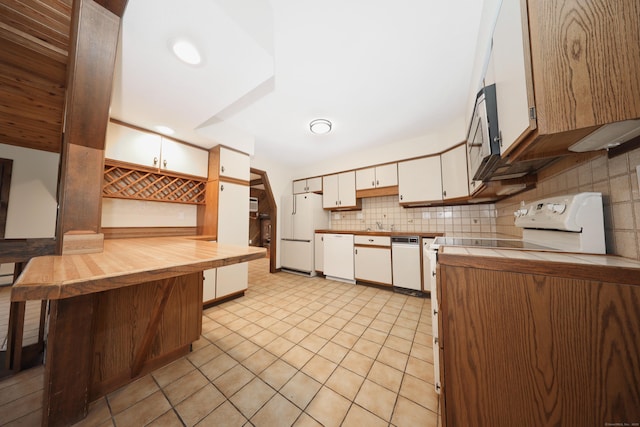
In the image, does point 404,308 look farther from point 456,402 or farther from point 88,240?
point 88,240

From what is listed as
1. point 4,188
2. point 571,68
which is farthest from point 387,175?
point 4,188

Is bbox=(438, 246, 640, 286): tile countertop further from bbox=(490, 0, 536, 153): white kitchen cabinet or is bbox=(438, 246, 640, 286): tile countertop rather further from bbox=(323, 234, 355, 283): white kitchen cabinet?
bbox=(323, 234, 355, 283): white kitchen cabinet

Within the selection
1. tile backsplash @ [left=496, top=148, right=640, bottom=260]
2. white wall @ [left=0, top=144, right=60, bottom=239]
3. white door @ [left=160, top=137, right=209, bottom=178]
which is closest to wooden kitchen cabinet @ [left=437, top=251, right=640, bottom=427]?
tile backsplash @ [left=496, top=148, right=640, bottom=260]

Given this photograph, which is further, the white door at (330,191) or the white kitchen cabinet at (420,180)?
the white door at (330,191)

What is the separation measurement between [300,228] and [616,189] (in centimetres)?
335

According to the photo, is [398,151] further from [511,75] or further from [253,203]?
[253,203]

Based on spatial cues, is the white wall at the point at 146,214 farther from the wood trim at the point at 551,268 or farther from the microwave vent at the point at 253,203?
the microwave vent at the point at 253,203

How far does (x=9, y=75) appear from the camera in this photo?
4.36 feet

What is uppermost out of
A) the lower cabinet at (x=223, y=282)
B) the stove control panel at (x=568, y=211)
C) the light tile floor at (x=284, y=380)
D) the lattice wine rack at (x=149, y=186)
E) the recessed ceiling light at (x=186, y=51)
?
the recessed ceiling light at (x=186, y=51)

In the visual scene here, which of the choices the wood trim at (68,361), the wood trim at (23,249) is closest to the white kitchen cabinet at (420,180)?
the wood trim at (68,361)

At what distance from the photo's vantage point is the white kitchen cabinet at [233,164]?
8.20ft

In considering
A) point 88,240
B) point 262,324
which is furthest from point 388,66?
point 262,324

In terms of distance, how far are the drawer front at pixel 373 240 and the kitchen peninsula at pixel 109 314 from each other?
219 cm

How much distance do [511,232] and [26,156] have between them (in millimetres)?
6406
